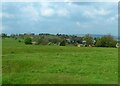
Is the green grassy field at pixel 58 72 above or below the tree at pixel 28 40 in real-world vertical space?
below

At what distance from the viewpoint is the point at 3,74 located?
9.99 meters

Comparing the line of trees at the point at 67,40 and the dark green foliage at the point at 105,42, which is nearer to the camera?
the line of trees at the point at 67,40

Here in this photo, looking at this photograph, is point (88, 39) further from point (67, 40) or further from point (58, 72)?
point (58, 72)

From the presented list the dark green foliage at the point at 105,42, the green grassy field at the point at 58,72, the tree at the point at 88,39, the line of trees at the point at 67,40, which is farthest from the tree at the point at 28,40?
the green grassy field at the point at 58,72

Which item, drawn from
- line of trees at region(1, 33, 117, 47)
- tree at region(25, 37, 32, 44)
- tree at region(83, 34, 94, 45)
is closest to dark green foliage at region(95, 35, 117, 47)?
line of trees at region(1, 33, 117, 47)

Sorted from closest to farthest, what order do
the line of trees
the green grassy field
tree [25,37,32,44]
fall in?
the green grassy field → tree [25,37,32,44] → the line of trees

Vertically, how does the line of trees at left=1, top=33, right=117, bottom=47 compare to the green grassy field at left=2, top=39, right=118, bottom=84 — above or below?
above

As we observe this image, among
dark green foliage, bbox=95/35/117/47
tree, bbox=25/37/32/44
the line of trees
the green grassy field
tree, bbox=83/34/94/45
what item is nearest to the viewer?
the green grassy field

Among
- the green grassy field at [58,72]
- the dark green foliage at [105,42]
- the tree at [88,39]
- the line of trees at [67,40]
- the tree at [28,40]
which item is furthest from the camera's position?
the dark green foliage at [105,42]

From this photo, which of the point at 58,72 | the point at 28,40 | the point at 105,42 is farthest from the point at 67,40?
the point at 58,72

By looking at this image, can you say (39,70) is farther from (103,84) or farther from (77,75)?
Result: (103,84)

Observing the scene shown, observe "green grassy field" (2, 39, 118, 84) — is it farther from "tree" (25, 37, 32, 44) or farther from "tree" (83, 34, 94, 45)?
"tree" (83, 34, 94, 45)

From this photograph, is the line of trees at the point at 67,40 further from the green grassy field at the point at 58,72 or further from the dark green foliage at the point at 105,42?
the green grassy field at the point at 58,72

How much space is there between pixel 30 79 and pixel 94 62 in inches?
163
